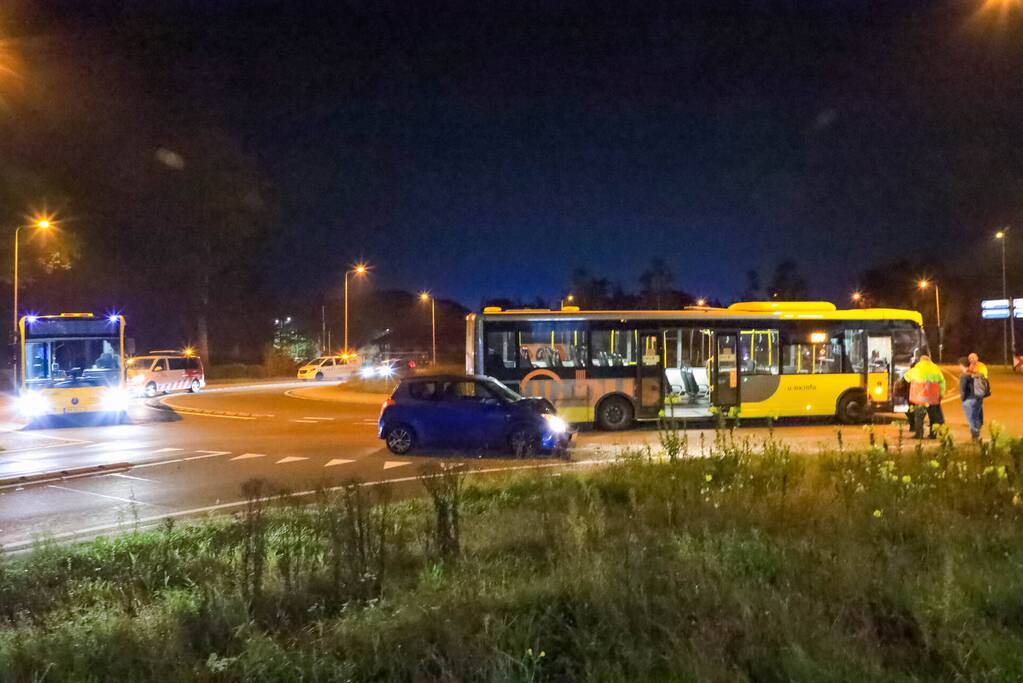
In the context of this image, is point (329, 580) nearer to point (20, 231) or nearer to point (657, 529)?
point (657, 529)

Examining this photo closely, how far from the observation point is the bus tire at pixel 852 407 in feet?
69.6

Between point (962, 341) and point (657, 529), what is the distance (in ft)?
286

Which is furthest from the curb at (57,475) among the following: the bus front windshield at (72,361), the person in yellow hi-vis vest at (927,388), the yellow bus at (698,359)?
the person in yellow hi-vis vest at (927,388)

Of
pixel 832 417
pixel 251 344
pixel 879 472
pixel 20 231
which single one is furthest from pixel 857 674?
pixel 251 344

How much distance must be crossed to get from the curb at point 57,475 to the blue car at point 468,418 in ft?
16.2

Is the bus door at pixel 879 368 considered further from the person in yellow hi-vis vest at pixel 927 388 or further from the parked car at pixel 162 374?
the parked car at pixel 162 374

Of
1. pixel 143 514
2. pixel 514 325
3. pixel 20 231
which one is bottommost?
pixel 143 514

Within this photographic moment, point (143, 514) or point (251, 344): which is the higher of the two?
point (251, 344)

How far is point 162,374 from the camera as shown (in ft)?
134

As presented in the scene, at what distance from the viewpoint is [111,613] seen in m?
5.75

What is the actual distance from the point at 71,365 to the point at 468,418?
14129mm

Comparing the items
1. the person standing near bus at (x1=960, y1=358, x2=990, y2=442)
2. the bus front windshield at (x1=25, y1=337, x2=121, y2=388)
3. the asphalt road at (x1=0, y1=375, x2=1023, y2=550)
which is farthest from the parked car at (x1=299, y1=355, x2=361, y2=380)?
the person standing near bus at (x1=960, y1=358, x2=990, y2=442)

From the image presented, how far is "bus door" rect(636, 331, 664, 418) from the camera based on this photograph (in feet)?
66.9

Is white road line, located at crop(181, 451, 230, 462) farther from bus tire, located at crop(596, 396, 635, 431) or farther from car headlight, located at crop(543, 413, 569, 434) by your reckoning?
bus tire, located at crop(596, 396, 635, 431)
